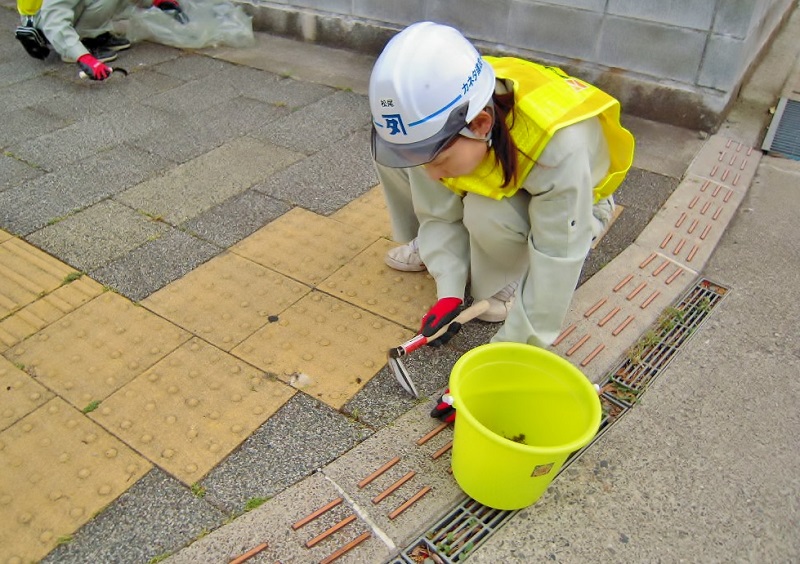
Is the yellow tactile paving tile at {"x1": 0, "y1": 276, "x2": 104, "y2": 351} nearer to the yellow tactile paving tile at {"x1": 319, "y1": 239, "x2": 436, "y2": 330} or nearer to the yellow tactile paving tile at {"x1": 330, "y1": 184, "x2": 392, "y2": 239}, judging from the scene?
the yellow tactile paving tile at {"x1": 319, "y1": 239, "x2": 436, "y2": 330}

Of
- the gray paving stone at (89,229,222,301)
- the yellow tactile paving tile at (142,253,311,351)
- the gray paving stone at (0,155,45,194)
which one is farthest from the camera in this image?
the gray paving stone at (0,155,45,194)

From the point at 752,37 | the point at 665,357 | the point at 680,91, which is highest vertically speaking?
the point at 752,37

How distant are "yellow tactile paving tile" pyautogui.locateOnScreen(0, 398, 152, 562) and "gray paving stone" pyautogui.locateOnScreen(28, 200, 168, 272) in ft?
2.93

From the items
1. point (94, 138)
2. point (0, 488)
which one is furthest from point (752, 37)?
point (0, 488)

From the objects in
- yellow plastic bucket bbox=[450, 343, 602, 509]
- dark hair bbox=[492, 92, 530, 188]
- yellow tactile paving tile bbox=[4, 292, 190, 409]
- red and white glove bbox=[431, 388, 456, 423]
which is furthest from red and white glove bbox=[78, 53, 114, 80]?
yellow plastic bucket bbox=[450, 343, 602, 509]

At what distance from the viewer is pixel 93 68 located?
14.5ft

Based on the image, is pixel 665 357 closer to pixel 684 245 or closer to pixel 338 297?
pixel 684 245

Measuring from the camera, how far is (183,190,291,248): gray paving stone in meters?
3.02

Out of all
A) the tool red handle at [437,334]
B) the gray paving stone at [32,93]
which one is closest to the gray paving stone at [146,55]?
the gray paving stone at [32,93]

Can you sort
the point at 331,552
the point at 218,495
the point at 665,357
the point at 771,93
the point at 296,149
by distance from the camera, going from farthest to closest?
1. the point at 771,93
2. the point at 296,149
3. the point at 665,357
4. the point at 218,495
5. the point at 331,552

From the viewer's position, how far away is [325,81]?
463cm

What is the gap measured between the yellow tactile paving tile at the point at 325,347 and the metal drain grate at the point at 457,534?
55cm

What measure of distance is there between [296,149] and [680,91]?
2389 mm

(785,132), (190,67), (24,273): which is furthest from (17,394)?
(785,132)
